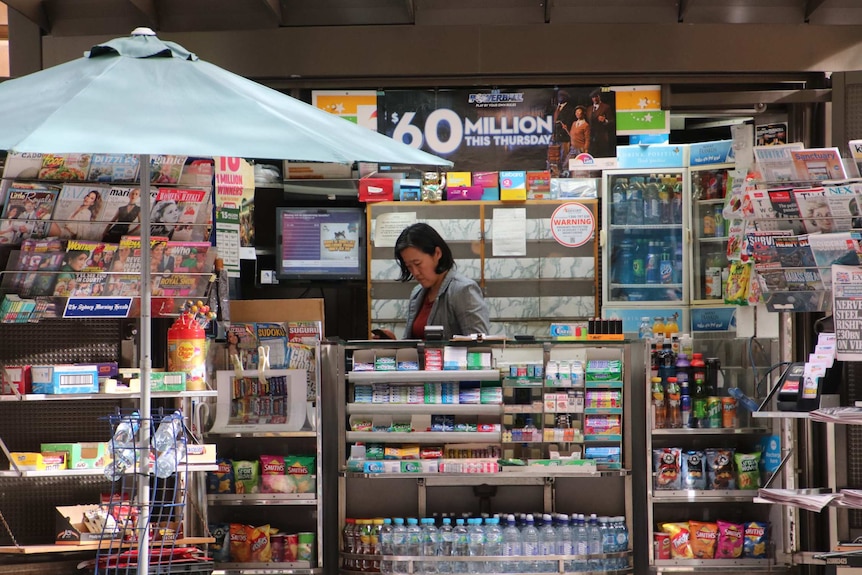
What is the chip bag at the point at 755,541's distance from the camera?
17.9ft

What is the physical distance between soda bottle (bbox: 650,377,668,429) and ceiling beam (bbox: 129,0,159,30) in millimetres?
4066

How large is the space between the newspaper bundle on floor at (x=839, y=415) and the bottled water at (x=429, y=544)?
202 cm

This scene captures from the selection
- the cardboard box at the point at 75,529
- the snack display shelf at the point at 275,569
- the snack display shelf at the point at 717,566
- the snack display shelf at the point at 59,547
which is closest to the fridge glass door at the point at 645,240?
the snack display shelf at the point at 717,566

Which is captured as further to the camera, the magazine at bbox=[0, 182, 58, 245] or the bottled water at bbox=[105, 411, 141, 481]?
the magazine at bbox=[0, 182, 58, 245]

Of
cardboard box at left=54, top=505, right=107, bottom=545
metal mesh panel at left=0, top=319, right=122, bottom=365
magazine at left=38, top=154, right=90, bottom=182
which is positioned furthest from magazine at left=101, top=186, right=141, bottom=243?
cardboard box at left=54, top=505, right=107, bottom=545

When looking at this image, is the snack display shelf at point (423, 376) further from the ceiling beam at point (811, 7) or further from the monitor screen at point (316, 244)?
the ceiling beam at point (811, 7)

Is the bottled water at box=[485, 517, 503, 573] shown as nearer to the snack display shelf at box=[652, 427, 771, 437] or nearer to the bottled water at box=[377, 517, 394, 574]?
the bottled water at box=[377, 517, 394, 574]

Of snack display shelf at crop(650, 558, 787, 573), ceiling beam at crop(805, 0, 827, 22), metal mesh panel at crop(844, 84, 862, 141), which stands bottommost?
snack display shelf at crop(650, 558, 787, 573)

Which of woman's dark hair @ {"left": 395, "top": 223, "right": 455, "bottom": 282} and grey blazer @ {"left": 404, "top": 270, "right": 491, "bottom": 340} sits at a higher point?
woman's dark hair @ {"left": 395, "top": 223, "right": 455, "bottom": 282}

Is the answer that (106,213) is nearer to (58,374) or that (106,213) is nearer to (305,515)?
(58,374)

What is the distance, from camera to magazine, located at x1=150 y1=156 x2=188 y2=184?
4.55m

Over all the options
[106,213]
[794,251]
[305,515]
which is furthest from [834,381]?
[106,213]

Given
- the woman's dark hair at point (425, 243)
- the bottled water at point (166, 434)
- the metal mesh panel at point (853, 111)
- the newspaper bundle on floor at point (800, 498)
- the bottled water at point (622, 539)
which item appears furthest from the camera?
the woman's dark hair at point (425, 243)

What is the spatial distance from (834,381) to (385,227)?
4.08 m
